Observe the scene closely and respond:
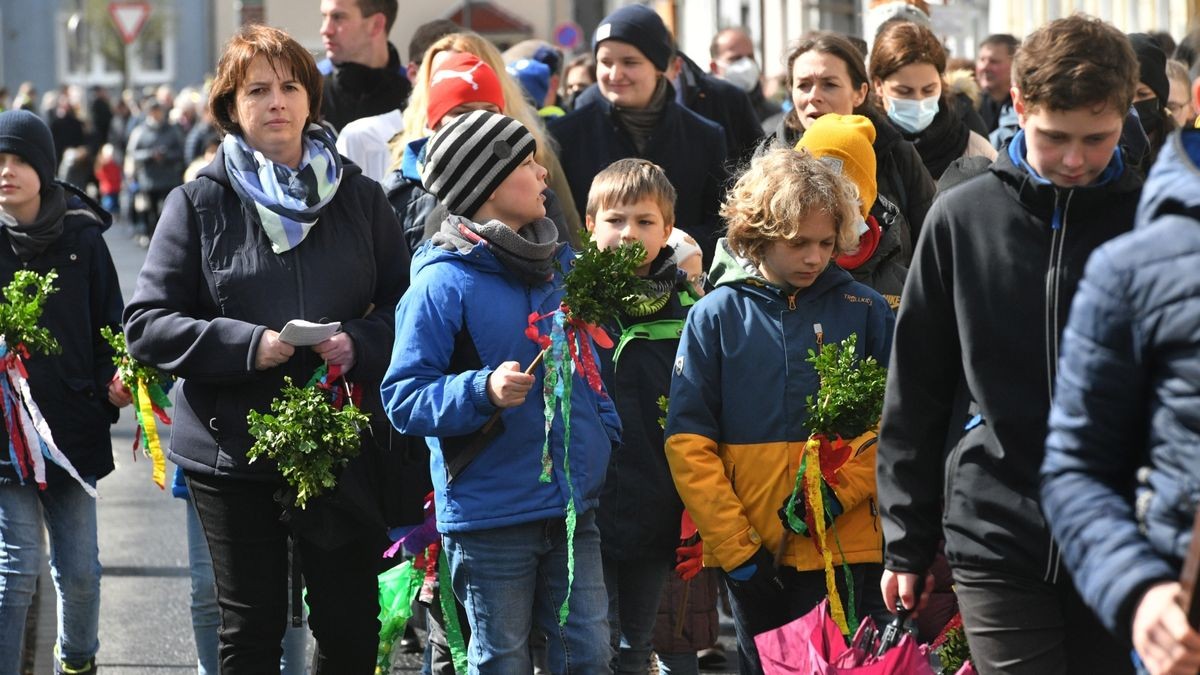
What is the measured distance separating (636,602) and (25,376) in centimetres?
205

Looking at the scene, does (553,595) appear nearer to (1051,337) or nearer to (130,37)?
(1051,337)

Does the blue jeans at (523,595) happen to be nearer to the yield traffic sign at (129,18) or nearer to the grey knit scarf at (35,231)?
the grey knit scarf at (35,231)

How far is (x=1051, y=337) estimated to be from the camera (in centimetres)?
397

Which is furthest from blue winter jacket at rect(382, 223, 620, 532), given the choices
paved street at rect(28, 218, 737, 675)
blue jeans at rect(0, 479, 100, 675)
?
paved street at rect(28, 218, 737, 675)

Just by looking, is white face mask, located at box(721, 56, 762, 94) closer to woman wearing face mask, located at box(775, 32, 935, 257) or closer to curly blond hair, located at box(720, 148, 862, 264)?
woman wearing face mask, located at box(775, 32, 935, 257)

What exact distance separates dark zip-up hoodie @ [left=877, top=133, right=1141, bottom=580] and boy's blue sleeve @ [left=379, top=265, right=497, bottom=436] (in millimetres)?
1163

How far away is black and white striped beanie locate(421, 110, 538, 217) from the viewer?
530cm

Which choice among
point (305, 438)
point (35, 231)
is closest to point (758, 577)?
point (305, 438)

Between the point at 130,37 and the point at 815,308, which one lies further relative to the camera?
the point at 130,37

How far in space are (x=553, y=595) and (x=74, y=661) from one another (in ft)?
6.82

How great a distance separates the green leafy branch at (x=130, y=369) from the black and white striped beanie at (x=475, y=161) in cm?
115

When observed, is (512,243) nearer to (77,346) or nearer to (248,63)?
(248,63)

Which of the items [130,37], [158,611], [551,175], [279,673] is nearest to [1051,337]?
[279,673]

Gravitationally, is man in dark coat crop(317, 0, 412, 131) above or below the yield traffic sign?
below
